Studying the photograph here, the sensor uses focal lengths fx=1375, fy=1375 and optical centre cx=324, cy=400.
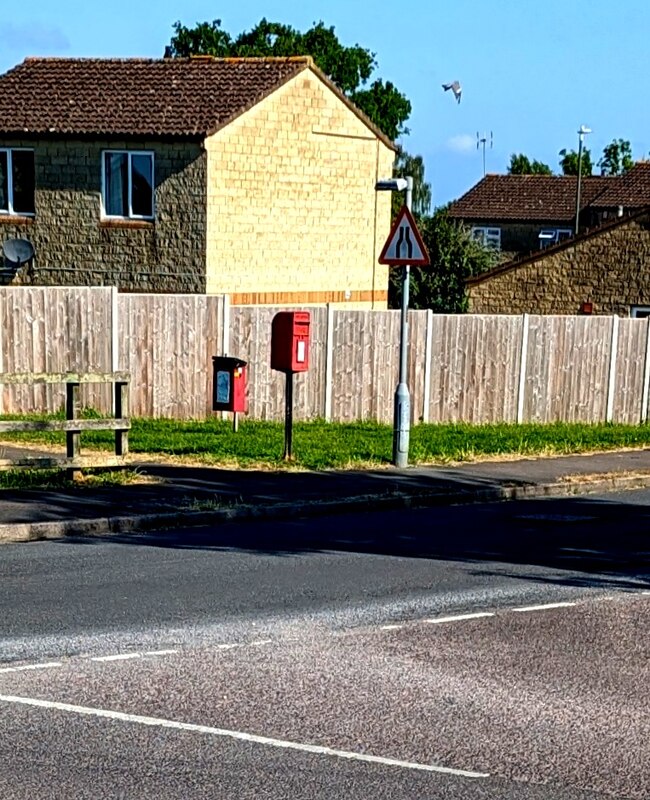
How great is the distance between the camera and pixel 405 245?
17016 millimetres

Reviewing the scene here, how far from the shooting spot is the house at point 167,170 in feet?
95.1

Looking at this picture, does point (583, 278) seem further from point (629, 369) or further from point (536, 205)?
point (536, 205)

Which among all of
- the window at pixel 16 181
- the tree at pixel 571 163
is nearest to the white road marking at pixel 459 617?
the window at pixel 16 181

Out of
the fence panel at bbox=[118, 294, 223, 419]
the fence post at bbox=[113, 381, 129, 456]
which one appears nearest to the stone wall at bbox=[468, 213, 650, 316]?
the fence panel at bbox=[118, 294, 223, 419]

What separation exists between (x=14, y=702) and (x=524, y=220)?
63.6 meters

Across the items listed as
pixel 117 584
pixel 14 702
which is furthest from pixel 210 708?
pixel 117 584

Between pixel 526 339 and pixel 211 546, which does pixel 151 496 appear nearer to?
pixel 211 546

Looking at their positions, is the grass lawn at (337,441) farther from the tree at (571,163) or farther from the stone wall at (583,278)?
the tree at (571,163)

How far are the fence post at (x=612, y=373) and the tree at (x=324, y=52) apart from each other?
4442 centimetres

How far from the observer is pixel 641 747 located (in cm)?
705

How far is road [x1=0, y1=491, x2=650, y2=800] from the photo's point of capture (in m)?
6.57

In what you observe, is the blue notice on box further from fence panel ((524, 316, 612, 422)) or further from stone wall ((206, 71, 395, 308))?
stone wall ((206, 71, 395, 308))

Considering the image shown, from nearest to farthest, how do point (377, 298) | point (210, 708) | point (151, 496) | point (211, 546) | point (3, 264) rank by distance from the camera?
point (210, 708) → point (211, 546) → point (151, 496) → point (3, 264) → point (377, 298)

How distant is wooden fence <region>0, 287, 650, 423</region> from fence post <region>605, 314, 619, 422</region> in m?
0.02
